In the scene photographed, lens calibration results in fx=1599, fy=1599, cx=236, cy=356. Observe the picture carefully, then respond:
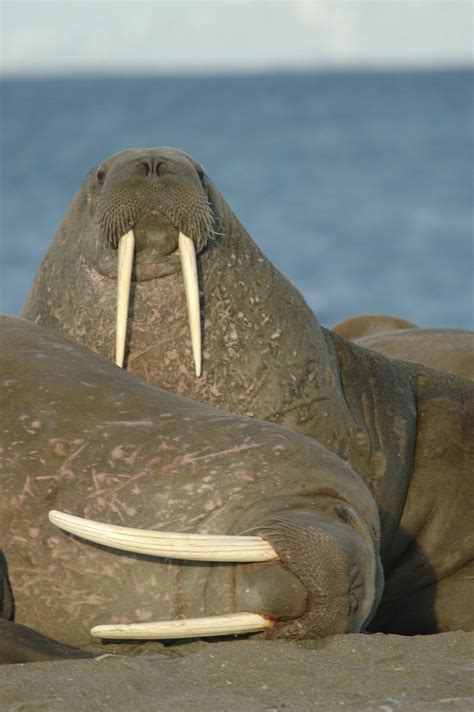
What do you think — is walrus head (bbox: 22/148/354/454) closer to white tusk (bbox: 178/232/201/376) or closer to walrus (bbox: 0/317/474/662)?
white tusk (bbox: 178/232/201/376)

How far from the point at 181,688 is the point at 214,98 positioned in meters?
137

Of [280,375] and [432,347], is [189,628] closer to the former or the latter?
[280,375]

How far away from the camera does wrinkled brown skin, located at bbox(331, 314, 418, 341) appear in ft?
32.3

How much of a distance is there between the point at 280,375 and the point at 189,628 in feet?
6.85

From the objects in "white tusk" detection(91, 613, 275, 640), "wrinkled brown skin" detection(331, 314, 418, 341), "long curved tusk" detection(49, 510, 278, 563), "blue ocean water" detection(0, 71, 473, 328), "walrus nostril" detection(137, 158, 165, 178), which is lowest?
"white tusk" detection(91, 613, 275, 640)

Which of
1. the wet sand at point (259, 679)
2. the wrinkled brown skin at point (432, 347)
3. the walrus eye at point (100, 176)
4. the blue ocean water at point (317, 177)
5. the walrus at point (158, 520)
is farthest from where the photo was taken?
the blue ocean water at point (317, 177)

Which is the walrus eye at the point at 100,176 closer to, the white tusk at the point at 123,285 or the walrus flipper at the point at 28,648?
the white tusk at the point at 123,285

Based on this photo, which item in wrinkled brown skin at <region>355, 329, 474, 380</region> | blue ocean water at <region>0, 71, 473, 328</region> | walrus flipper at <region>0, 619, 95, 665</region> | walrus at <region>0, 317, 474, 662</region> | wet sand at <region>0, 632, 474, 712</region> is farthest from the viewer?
blue ocean water at <region>0, 71, 473, 328</region>

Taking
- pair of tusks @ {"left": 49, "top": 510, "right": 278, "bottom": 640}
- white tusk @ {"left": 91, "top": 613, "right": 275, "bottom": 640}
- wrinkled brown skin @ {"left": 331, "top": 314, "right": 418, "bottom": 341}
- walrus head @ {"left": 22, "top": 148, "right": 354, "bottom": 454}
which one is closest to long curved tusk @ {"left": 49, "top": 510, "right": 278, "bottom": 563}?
pair of tusks @ {"left": 49, "top": 510, "right": 278, "bottom": 640}

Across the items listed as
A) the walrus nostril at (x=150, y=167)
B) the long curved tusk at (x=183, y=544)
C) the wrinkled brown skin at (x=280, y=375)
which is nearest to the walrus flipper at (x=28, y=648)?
the long curved tusk at (x=183, y=544)

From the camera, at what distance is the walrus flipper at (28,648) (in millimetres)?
Answer: 4098

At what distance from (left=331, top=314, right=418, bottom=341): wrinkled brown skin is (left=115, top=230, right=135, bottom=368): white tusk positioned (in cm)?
392

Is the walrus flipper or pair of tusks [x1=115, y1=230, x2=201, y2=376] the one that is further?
pair of tusks [x1=115, y1=230, x2=201, y2=376]

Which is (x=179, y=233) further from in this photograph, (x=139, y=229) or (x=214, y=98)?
(x=214, y=98)
